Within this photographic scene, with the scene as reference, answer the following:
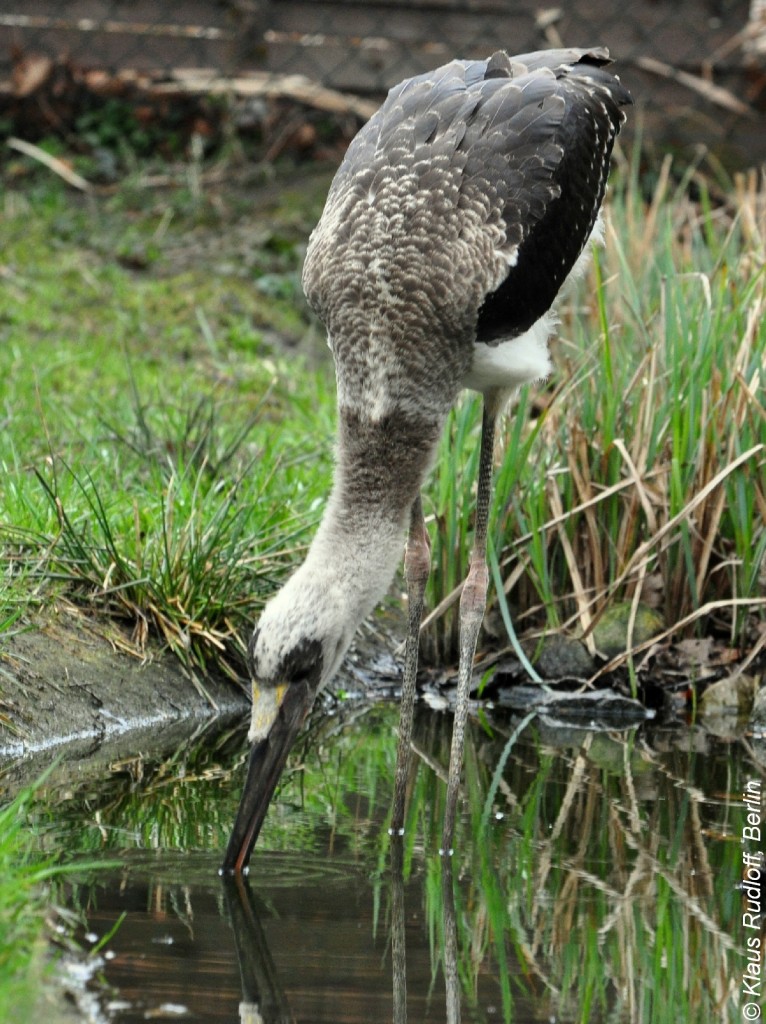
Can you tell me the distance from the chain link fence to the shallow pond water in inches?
291

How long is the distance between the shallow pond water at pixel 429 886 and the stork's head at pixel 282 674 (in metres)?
0.15

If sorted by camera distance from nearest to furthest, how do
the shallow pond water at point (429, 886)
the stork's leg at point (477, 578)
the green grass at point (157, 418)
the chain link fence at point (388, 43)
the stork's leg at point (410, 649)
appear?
1. the shallow pond water at point (429, 886)
2. the stork's leg at point (410, 649)
3. the stork's leg at point (477, 578)
4. the green grass at point (157, 418)
5. the chain link fence at point (388, 43)

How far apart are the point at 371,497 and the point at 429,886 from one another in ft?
4.03

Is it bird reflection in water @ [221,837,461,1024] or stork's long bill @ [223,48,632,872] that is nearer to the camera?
bird reflection in water @ [221,837,461,1024]

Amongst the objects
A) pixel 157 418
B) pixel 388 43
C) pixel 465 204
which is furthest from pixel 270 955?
pixel 388 43

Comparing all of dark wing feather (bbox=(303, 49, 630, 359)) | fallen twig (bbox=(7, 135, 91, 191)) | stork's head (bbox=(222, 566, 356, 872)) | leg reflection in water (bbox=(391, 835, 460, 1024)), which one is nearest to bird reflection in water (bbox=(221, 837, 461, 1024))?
leg reflection in water (bbox=(391, 835, 460, 1024))

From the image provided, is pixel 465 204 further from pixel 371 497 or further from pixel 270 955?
pixel 270 955

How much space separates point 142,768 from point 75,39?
8.04m

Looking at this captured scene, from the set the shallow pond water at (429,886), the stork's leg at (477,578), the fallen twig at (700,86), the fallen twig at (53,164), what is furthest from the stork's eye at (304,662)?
the fallen twig at (700,86)

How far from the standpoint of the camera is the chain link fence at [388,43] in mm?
11469

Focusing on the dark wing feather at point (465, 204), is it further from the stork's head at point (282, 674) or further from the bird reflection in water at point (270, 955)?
the bird reflection in water at point (270, 955)

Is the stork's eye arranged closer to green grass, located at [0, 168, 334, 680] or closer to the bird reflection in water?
the bird reflection in water

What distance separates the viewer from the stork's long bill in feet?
14.4

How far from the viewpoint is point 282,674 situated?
14.1 ft
